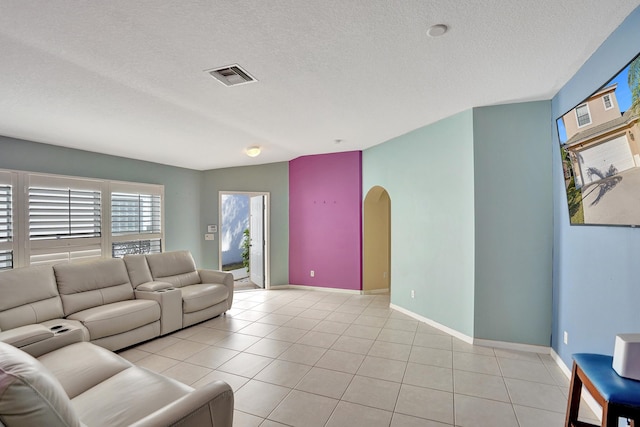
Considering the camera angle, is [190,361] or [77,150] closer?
[190,361]

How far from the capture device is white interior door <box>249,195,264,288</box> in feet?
20.8

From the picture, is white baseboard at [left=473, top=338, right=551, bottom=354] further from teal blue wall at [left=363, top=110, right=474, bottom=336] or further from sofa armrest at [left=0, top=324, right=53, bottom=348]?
sofa armrest at [left=0, top=324, right=53, bottom=348]

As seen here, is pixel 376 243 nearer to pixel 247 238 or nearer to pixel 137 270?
pixel 247 238

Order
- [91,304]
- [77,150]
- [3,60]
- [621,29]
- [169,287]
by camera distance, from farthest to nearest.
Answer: [77,150], [169,287], [91,304], [3,60], [621,29]

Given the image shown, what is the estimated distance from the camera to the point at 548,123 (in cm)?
307

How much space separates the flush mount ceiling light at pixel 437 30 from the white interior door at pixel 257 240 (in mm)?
4879

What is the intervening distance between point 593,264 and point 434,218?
1.79m

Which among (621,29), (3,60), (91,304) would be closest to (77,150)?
(91,304)

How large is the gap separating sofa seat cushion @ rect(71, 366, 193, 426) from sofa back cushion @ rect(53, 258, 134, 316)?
1.97m

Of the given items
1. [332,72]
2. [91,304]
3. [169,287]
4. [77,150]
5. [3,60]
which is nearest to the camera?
[3,60]

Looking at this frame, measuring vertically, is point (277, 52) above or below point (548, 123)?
above

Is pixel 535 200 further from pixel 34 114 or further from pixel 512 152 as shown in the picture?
pixel 34 114

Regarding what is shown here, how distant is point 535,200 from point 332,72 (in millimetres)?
2474

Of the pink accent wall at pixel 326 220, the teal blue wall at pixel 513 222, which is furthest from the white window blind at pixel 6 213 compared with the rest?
the teal blue wall at pixel 513 222
